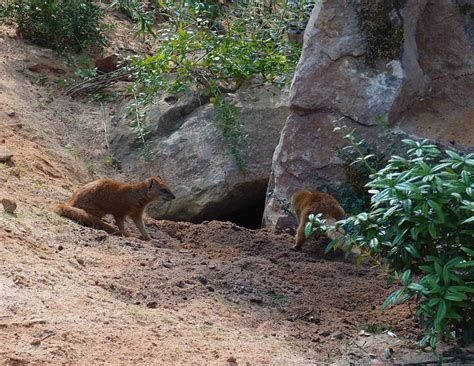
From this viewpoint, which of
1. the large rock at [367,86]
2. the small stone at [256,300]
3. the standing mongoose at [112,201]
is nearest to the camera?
the small stone at [256,300]

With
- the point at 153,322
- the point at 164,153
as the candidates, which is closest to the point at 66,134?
the point at 164,153

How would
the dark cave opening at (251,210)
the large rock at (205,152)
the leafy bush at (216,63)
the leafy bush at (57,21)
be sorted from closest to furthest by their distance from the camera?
the large rock at (205,152) → the dark cave opening at (251,210) → the leafy bush at (216,63) → the leafy bush at (57,21)

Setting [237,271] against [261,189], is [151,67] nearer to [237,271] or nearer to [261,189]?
[261,189]

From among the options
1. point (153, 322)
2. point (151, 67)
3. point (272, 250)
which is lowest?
point (272, 250)

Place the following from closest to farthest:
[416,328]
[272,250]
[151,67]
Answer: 1. [416,328]
2. [272,250]
3. [151,67]

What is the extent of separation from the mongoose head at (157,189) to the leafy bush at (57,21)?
3.57m

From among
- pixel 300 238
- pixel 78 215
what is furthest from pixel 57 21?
pixel 300 238

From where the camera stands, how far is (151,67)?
1072 centimetres

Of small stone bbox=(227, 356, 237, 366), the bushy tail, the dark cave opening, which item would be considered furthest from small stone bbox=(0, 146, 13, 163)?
small stone bbox=(227, 356, 237, 366)

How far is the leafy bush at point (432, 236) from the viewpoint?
5.42 metres

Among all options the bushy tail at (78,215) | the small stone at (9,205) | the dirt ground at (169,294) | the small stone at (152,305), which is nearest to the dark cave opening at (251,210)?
the dirt ground at (169,294)

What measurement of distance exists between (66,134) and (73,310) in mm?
5237

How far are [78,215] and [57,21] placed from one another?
4.66 meters

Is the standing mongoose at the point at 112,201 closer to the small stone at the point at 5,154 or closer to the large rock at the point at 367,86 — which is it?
the small stone at the point at 5,154
